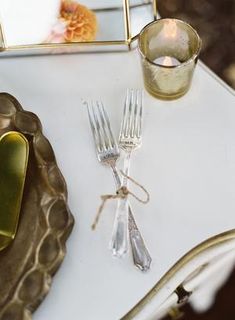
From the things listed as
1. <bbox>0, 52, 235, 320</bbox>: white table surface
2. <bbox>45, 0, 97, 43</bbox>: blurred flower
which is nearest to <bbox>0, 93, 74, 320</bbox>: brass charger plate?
<bbox>0, 52, 235, 320</bbox>: white table surface

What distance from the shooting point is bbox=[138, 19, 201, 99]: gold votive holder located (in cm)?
72

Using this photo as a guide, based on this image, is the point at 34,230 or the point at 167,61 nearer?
the point at 34,230

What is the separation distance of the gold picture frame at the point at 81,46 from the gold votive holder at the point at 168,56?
0.11ft

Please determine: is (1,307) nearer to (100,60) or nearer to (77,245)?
(77,245)

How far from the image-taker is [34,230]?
0.66m

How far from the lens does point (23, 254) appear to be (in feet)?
2.13

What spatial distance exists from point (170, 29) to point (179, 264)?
272 millimetres

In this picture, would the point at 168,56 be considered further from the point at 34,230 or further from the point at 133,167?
the point at 34,230

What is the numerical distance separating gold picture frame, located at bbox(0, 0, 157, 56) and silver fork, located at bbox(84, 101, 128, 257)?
7 cm

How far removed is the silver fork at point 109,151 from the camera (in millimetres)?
662

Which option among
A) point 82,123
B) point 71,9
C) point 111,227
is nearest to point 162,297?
point 111,227

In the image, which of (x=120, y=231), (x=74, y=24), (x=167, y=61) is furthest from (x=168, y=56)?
(x=120, y=231)

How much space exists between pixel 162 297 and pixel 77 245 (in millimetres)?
99

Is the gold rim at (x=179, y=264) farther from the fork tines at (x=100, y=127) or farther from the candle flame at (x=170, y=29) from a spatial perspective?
the candle flame at (x=170, y=29)
